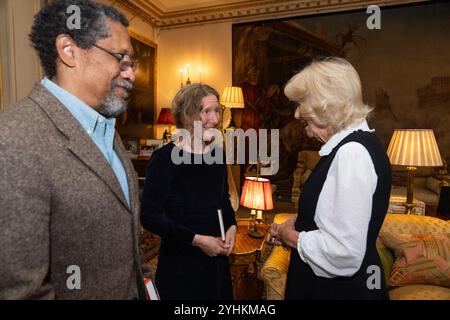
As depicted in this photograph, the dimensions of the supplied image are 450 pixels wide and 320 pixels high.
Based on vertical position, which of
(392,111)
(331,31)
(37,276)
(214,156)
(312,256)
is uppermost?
(331,31)

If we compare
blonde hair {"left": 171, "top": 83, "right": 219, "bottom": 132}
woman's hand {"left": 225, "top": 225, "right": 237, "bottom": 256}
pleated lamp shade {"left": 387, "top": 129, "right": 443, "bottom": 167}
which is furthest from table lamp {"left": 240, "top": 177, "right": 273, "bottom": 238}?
pleated lamp shade {"left": 387, "top": 129, "right": 443, "bottom": 167}

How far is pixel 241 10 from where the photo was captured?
19.2 ft

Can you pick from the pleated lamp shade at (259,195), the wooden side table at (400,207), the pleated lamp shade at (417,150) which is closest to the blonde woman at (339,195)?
the pleated lamp shade at (259,195)

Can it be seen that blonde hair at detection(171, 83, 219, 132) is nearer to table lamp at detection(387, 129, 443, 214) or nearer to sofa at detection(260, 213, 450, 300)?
sofa at detection(260, 213, 450, 300)

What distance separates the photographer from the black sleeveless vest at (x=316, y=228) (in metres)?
1.11

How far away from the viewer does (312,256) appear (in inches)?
46.6

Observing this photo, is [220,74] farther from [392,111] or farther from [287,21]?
[392,111]

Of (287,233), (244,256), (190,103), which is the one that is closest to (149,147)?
(244,256)

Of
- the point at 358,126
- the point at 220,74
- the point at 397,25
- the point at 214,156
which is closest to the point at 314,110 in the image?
the point at 358,126

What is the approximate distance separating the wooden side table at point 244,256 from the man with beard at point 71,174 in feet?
4.79

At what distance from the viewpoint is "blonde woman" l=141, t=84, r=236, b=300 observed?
158cm

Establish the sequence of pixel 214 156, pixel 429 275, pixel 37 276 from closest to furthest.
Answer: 1. pixel 37 276
2. pixel 214 156
3. pixel 429 275

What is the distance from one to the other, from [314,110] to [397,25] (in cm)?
565

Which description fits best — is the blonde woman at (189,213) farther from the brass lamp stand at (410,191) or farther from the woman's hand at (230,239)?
the brass lamp stand at (410,191)
